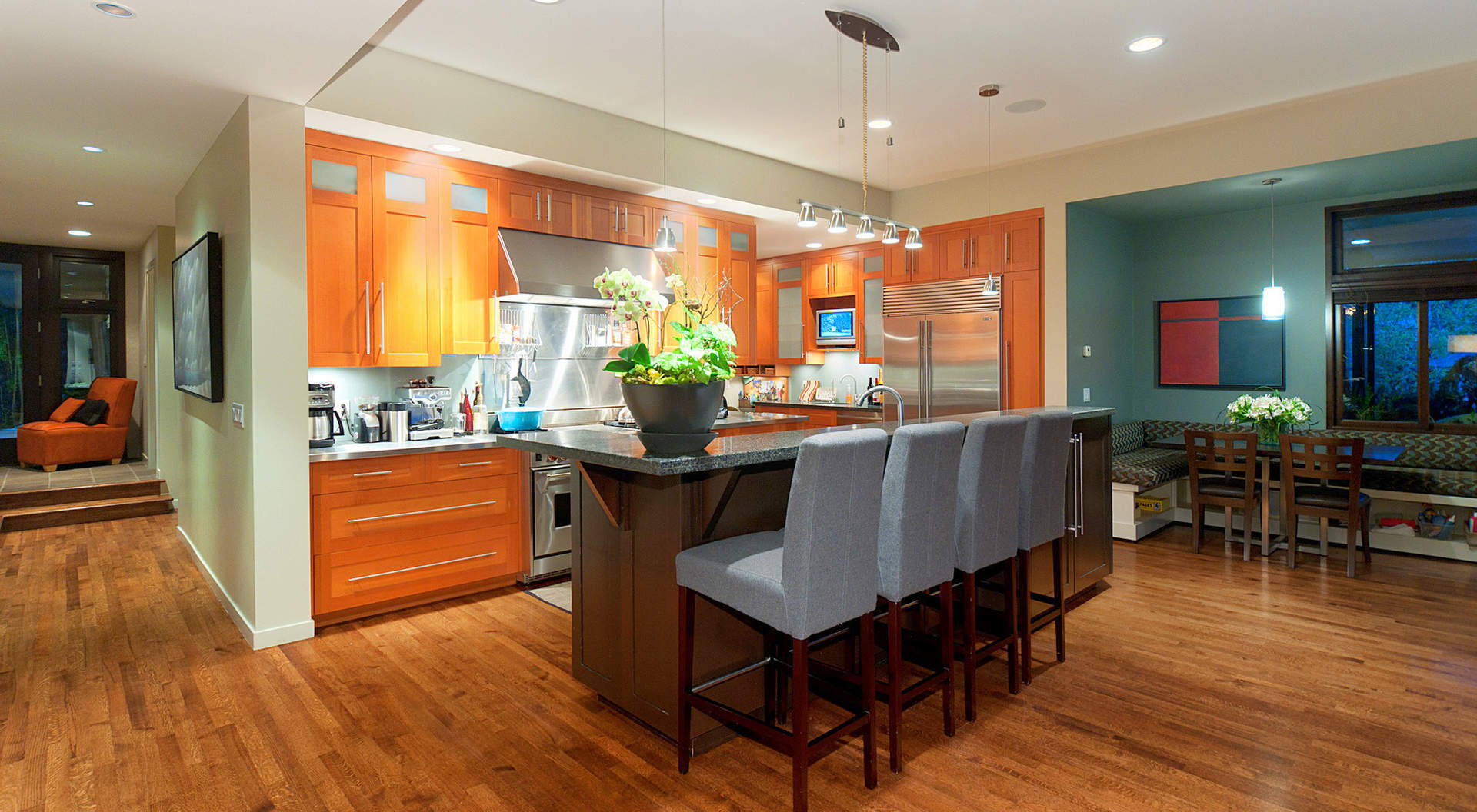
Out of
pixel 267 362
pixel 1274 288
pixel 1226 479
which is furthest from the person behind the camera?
pixel 1274 288

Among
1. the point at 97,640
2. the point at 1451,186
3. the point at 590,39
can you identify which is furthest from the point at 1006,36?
the point at 97,640

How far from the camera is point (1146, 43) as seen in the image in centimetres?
377

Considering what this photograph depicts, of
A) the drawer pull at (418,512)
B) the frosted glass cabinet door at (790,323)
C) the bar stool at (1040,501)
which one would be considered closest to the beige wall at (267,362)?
the drawer pull at (418,512)

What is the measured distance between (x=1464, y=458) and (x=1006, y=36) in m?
4.64

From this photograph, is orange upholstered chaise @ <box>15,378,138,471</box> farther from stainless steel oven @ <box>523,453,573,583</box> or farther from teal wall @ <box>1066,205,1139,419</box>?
teal wall @ <box>1066,205,1139,419</box>

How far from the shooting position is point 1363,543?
495cm

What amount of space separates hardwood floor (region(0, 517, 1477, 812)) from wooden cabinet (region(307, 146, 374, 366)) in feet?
4.82

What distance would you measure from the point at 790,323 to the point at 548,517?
4.12m

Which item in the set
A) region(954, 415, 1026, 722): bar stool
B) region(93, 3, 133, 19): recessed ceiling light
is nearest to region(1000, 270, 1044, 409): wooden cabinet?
region(954, 415, 1026, 722): bar stool

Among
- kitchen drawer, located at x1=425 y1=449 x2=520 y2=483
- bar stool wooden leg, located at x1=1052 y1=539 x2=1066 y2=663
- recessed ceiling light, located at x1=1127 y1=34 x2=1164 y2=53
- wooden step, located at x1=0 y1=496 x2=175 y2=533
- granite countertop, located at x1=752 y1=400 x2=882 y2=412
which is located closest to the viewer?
bar stool wooden leg, located at x1=1052 y1=539 x2=1066 y2=663

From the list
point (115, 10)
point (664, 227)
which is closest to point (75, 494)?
point (115, 10)

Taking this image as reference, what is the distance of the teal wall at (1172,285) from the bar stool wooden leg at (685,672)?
Answer: 4.52 meters

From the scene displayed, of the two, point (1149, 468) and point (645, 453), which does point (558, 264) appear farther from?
point (1149, 468)

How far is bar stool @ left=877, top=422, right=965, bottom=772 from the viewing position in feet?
7.79
